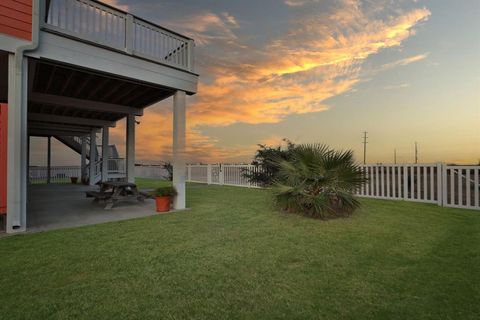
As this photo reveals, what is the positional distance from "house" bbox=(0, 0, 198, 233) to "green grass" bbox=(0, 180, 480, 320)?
151 centimetres

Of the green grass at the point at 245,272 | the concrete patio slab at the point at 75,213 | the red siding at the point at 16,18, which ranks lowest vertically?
the concrete patio slab at the point at 75,213

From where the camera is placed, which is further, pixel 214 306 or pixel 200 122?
pixel 200 122

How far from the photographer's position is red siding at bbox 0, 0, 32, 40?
4312 mm

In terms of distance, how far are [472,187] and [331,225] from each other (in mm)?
4911

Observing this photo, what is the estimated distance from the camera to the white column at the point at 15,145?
4.37 meters

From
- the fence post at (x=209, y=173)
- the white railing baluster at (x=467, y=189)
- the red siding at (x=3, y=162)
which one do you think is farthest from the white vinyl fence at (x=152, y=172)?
the white railing baluster at (x=467, y=189)

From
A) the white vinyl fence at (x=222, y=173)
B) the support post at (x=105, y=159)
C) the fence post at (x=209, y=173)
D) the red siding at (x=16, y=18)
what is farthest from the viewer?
the fence post at (x=209, y=173)

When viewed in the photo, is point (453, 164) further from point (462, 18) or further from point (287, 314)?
point (287, 314)

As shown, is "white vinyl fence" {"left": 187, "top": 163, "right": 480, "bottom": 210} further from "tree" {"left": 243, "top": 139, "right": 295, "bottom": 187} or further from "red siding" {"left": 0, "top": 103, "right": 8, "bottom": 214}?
"red siding" {"left": 0, "top": 103, "right": 8, "bottom": 214}

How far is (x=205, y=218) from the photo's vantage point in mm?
5648

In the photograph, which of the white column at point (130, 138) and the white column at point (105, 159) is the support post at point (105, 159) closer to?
the white column at point (105, 159)

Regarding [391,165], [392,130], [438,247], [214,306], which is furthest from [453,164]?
[214,306]

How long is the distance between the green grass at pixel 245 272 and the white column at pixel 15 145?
19.7 inches

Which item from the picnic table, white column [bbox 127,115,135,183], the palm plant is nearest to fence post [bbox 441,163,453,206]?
the palm plant
